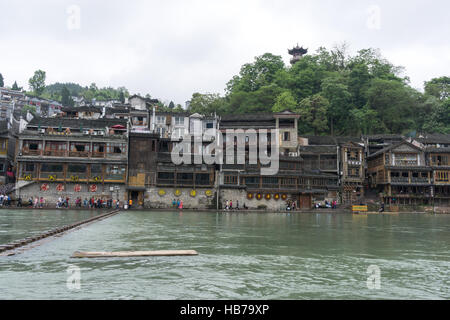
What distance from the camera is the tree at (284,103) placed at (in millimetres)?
66688

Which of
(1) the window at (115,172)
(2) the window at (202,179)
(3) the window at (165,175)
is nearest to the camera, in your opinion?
A: (1) the window at (115,172)

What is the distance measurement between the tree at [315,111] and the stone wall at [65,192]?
35.0 metres

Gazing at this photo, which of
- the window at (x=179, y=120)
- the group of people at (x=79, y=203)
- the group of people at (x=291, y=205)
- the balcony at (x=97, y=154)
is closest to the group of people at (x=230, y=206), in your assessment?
the group of people at (x=291, y=205)

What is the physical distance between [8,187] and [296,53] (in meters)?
Result: 78.5

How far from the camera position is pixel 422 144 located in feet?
185

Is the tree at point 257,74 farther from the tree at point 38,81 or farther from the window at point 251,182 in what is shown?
the tree at point 38,81

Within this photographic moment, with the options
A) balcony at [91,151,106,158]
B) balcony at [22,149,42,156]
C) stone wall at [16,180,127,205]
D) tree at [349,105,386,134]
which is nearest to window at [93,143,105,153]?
balcony at [91,151,106,158]

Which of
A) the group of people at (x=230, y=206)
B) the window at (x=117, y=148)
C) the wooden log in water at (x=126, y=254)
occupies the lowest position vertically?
the wooden log in water at (x=126, y=254)

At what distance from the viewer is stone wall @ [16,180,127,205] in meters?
47.3

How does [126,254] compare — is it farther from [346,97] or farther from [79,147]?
[346,97]

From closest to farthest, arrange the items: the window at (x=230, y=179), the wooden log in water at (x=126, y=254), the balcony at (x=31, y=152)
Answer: the wooden log in water at (x=126, y=254)
the balcony at (x=31, y=152)
the window at (x=230, y=179)

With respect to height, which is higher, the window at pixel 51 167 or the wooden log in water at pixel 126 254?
the window at pixel 51 167

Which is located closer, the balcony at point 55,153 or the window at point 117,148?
the balcony at point 55,153

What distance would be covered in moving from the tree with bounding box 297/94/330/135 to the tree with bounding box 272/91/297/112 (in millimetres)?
1512
